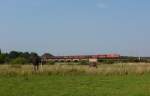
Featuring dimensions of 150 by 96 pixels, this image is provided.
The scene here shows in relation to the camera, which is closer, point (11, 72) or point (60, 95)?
point (60, 95)

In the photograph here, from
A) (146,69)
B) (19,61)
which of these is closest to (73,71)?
(146,69)

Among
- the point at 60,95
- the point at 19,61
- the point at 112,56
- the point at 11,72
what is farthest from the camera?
the point at 112,56

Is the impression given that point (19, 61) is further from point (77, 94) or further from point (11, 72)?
point (77, 94)

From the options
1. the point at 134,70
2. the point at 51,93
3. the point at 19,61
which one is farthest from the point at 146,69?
the point at 19,61

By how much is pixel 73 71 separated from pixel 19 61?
105 feet

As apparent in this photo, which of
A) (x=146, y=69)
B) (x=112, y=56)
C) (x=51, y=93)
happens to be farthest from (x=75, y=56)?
(x=51, y=93)

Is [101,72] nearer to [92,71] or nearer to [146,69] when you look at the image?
[92,71]

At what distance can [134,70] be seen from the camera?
108 ft

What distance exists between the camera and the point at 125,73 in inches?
1240

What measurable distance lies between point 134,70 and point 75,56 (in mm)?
39094

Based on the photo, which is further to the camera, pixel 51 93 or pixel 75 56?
pixel 75 56

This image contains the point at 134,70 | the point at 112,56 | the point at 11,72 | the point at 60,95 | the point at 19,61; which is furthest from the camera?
the point at 112,56

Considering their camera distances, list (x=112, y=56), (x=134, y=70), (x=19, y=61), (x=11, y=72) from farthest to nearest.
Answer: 1. (x=112, y=56)
2. (x=19, y=61)
3. (x=134, y=70)
4. (x=11, y=72)

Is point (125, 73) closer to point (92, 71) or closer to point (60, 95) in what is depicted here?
point (92, 71)
